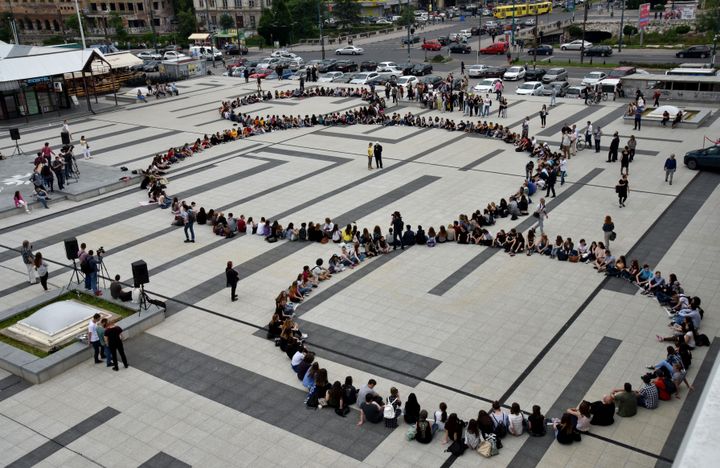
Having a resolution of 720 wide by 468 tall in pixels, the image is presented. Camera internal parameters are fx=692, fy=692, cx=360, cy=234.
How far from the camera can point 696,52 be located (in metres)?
66.0

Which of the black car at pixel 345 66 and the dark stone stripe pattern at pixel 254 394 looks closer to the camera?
the dark stone stripe pattern at pixel 254 394

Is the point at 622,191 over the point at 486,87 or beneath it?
beneath

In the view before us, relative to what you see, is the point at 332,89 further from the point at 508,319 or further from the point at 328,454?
the point at 328,454

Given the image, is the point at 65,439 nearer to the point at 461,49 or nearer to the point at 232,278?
the point at 232,278

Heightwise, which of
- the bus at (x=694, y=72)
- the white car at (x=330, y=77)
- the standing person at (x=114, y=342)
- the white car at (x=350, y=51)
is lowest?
the standing person at (x=114, y=342)

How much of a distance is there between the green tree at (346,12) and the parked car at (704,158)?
81.8 metres

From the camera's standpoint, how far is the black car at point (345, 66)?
221 feet

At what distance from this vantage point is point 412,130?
132ft

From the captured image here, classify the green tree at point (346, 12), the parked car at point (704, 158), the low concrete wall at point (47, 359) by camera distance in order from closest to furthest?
the low concrete wall at point (47, 359) < the parked car at point (704, 158) < the green tree at point (346, 12)

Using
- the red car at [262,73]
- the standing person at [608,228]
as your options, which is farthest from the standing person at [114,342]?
the red car at [262,73]

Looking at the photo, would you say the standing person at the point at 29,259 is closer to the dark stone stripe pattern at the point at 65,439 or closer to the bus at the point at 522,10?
the dark stone stripe pattern at the point at 65,439

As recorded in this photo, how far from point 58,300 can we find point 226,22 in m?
92.4

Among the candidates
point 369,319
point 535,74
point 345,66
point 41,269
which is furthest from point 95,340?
point 345,66

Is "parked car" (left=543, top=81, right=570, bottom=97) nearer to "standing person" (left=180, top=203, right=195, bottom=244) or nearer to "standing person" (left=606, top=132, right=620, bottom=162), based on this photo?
"standing person" (left=606, top=132, right=620, bottom=162)
